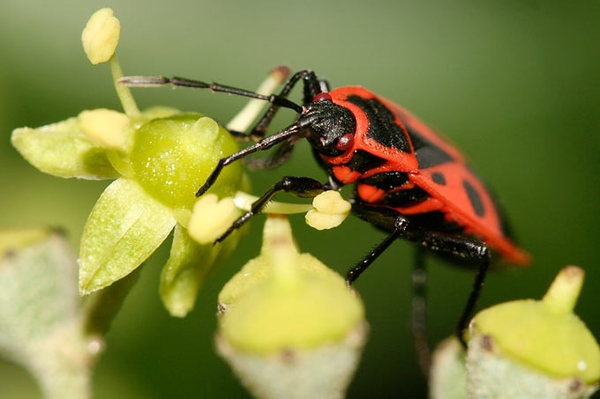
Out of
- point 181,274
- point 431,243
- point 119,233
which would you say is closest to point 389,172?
point 431,243

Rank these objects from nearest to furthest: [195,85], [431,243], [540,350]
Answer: [540,350] < [195,85] < [431,243]

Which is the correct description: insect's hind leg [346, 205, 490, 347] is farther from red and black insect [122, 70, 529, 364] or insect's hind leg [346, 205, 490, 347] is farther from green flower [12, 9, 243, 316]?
green flower [12, 9, 243, 316]

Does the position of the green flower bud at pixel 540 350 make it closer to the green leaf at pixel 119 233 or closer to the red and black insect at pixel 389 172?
the red and black insect at pixel 389 172

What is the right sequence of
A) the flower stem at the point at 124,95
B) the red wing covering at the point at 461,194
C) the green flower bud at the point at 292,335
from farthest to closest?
the red wing covering at the point at 461,194 → the flower stem at the point at 124,95 → the green flower bud at the point at 292,335

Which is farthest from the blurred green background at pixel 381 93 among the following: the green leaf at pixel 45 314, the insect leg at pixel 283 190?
the green leaf at pixel 45 314

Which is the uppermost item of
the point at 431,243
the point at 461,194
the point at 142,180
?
the point at 142,180

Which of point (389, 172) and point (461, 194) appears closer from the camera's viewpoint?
point (389, 172)

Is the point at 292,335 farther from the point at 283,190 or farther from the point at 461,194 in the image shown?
the point at 461,194
